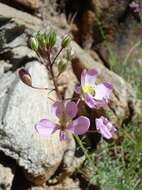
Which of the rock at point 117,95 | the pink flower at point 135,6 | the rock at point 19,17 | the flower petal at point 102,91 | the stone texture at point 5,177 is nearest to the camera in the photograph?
the flower petal at point 102,91

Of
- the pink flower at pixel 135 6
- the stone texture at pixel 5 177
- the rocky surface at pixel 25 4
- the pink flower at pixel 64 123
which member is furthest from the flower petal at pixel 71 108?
the pink flower at pixel 135 6

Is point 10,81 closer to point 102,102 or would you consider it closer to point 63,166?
point 63,166

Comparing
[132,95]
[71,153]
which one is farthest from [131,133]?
[71,153]

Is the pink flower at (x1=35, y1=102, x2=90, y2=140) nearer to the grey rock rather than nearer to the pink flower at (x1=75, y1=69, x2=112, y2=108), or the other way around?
the pink flower at (x1=75, y1=69, x2=112, y2=108)

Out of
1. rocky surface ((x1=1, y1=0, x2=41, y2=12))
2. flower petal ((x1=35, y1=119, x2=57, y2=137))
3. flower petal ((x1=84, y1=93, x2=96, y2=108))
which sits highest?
flower petal ((x1=84, y1=93, x2=96, y2=108))

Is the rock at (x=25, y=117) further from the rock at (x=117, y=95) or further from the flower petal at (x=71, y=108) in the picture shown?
the flower petal at (x=71, y=108)

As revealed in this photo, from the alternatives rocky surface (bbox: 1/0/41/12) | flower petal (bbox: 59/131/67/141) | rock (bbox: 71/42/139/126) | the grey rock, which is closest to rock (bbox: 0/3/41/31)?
Answer: rocky surface (bbox: 1/0/41/12)

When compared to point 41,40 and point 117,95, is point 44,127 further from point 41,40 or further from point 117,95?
point 117,95
